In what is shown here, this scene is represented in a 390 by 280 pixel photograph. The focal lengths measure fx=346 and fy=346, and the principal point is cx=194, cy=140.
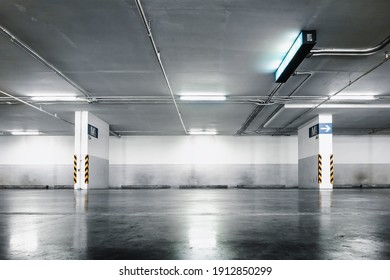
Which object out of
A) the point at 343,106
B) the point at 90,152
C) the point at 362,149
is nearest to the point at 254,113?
the point at 343,106

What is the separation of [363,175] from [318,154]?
27.2ft

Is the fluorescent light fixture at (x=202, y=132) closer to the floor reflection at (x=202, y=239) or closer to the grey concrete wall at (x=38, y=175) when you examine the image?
the grey concrete wall at (x=38, y=175)

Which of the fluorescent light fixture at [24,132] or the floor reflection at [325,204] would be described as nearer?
the floor reflection at [325,204]

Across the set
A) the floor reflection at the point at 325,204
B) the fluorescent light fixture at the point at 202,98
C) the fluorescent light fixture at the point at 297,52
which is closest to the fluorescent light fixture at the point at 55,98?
the fluorescent light fixture at the point at 202,98

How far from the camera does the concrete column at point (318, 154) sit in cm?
1703

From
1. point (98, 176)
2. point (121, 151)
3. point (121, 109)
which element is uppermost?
point (121, 109)

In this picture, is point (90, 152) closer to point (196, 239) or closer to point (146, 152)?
A: point (146, 152)

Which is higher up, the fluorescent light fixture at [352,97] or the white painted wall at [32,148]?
the fluorescent light fixture at [352,97]

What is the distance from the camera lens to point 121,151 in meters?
24.7

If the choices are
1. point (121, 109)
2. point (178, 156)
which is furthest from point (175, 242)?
point (178, 156)

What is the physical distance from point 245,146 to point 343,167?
6.80 metres

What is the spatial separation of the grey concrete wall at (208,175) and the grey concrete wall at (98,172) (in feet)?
14.2

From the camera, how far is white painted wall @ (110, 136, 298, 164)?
24.4 m
